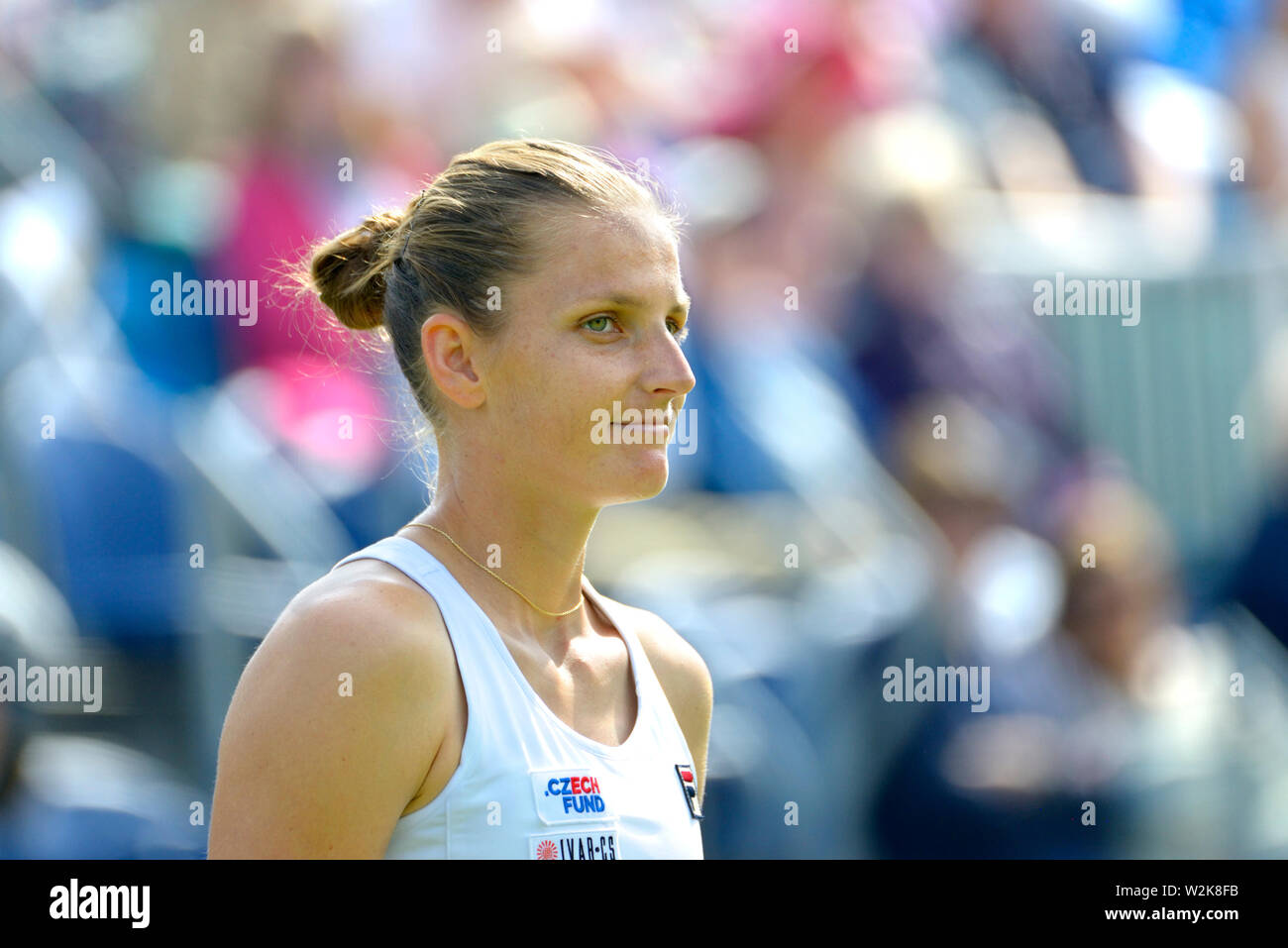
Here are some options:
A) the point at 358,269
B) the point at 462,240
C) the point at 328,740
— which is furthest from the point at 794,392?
the point at 328,740

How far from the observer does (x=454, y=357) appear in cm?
183

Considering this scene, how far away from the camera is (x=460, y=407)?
6.09 ft

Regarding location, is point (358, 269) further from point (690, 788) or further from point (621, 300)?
point (690, 788)

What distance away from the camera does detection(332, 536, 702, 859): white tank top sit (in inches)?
61.7

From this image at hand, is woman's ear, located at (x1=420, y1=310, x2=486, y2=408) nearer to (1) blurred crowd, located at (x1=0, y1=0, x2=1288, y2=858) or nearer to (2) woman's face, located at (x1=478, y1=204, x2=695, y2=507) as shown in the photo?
(2) woman's face, located at (x1=478, y1=204, x2=695, y2=507)

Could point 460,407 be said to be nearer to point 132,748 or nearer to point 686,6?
point 132,748

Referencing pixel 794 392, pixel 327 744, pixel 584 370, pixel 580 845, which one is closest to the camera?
pixel 327 744

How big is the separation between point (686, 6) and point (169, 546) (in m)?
2.23

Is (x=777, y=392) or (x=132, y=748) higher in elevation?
(x=777, y=392)

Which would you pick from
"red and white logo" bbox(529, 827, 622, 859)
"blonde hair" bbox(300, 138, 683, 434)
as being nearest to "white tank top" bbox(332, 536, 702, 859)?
"red and white logo" bbox(529, 827, 622, 859)

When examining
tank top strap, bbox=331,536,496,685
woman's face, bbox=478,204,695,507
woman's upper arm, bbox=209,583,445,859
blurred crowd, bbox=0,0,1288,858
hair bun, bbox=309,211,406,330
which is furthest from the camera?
blurred crowd, bbox=0,0,1288,858

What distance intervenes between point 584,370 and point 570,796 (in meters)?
0.52

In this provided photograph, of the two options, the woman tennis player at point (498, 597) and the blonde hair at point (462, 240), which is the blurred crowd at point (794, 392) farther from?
the woman tennis player at point (498, 597)
